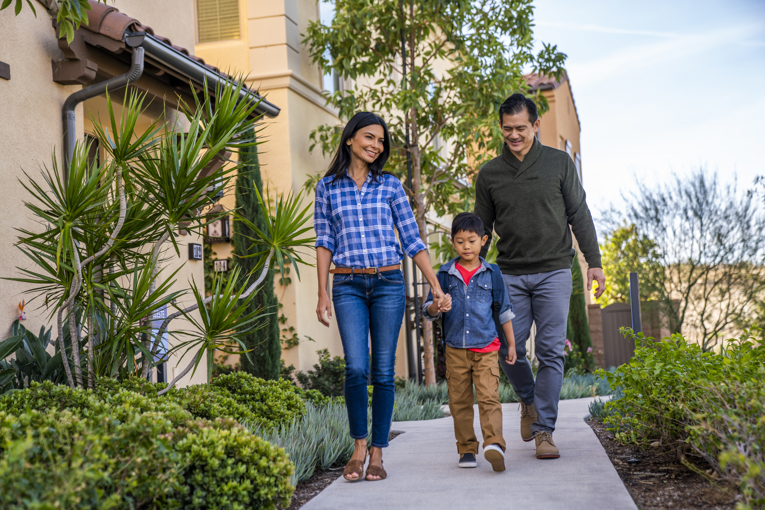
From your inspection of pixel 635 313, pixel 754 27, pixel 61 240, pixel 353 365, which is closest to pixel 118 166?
pixel 61 240

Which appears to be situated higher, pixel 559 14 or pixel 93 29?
pixel 559 14

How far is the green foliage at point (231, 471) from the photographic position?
2.45 metres

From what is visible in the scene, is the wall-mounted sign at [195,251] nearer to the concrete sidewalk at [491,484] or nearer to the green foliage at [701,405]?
the concrete sidewalk at [491,484]

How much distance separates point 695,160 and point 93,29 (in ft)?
46.8

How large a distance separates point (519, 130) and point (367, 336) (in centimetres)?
153

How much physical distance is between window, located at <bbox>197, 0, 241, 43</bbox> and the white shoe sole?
292 inches

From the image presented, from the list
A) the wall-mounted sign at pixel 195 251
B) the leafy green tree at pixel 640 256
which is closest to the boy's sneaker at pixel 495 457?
the wall-mounted sign at pixel 195 251

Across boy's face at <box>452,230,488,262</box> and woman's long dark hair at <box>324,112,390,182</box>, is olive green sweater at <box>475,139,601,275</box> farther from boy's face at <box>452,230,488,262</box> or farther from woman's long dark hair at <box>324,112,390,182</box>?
woman's long dark hair at <box>324,112,390,182</box>

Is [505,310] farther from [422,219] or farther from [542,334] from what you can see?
[422,219]

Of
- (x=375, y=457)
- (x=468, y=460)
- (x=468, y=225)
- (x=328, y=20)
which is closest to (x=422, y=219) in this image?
(x=328, y=20)

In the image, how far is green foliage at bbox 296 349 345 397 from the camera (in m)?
8.46

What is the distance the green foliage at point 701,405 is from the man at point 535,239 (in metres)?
0.42

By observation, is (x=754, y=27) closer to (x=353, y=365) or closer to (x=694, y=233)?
(x=353, y=365)

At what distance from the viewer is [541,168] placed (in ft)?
13.2
